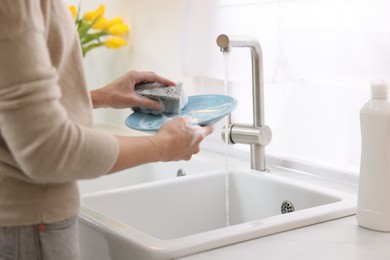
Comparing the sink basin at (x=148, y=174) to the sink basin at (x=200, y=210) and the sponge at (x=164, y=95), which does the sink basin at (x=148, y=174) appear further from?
the sponge at (x=164, y=95)

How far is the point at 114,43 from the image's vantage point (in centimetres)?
214

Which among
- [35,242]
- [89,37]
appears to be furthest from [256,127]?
[89,37]

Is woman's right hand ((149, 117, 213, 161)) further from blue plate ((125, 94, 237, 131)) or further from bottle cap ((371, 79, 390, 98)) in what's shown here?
bottle cap ((371, 79, 390, 98))

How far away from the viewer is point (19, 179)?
77 centimetres

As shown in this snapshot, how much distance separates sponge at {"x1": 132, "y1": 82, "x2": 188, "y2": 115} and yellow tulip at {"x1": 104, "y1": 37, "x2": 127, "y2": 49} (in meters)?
0.99

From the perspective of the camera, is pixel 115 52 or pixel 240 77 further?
pixel 115 52

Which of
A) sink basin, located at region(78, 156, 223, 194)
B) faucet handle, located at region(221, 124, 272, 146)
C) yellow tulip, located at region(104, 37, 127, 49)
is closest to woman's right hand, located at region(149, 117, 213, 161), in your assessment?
faucet handle, located at region(221, 124, 272, 146)

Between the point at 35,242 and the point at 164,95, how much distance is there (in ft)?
1.37

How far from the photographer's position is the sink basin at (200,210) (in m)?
0.97

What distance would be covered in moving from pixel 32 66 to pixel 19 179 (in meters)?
0.18

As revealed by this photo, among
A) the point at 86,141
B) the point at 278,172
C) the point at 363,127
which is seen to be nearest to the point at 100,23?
Answer: the point at 278,172

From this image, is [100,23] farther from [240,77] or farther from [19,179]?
[19,179]

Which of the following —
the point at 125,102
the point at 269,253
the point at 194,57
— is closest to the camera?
the point at 269,253

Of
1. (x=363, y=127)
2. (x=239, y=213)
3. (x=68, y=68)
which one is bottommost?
(x=239, y=213)
